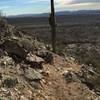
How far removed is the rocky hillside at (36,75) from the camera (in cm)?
1423

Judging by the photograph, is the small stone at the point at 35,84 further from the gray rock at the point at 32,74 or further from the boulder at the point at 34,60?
the boulder at the point at 34,60

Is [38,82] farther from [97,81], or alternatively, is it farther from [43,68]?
[97,81]

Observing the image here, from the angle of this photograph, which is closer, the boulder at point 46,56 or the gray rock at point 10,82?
the gray rock at point 10,82

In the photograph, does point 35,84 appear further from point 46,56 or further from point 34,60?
point 46,56

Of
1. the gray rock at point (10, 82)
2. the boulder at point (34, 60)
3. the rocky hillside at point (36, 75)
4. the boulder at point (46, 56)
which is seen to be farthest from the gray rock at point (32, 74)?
the boulder at point (46, 56)

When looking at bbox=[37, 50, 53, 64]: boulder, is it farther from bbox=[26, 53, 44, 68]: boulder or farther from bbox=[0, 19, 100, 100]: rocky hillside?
bbox=[26, 53, 44, 68]: boulder

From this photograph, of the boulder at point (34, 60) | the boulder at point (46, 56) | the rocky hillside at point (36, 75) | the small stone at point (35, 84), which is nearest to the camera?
the rocky hillside at point (36, 75)

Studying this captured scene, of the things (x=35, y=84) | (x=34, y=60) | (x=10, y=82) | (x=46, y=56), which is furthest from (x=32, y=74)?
(x=46, y=56)

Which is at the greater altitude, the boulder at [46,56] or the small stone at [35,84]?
the boulder at [46,56]

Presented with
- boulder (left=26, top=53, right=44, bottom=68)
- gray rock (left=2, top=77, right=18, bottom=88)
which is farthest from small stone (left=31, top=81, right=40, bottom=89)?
Result: boulder (left=26, top=53, right=44, bottom=68)

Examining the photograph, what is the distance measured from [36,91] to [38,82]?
57 cm

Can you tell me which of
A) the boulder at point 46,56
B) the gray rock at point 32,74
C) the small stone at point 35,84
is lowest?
the small stone at point 35,84

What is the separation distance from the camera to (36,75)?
50.3 ft

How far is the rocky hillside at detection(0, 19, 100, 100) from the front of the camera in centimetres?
1423
